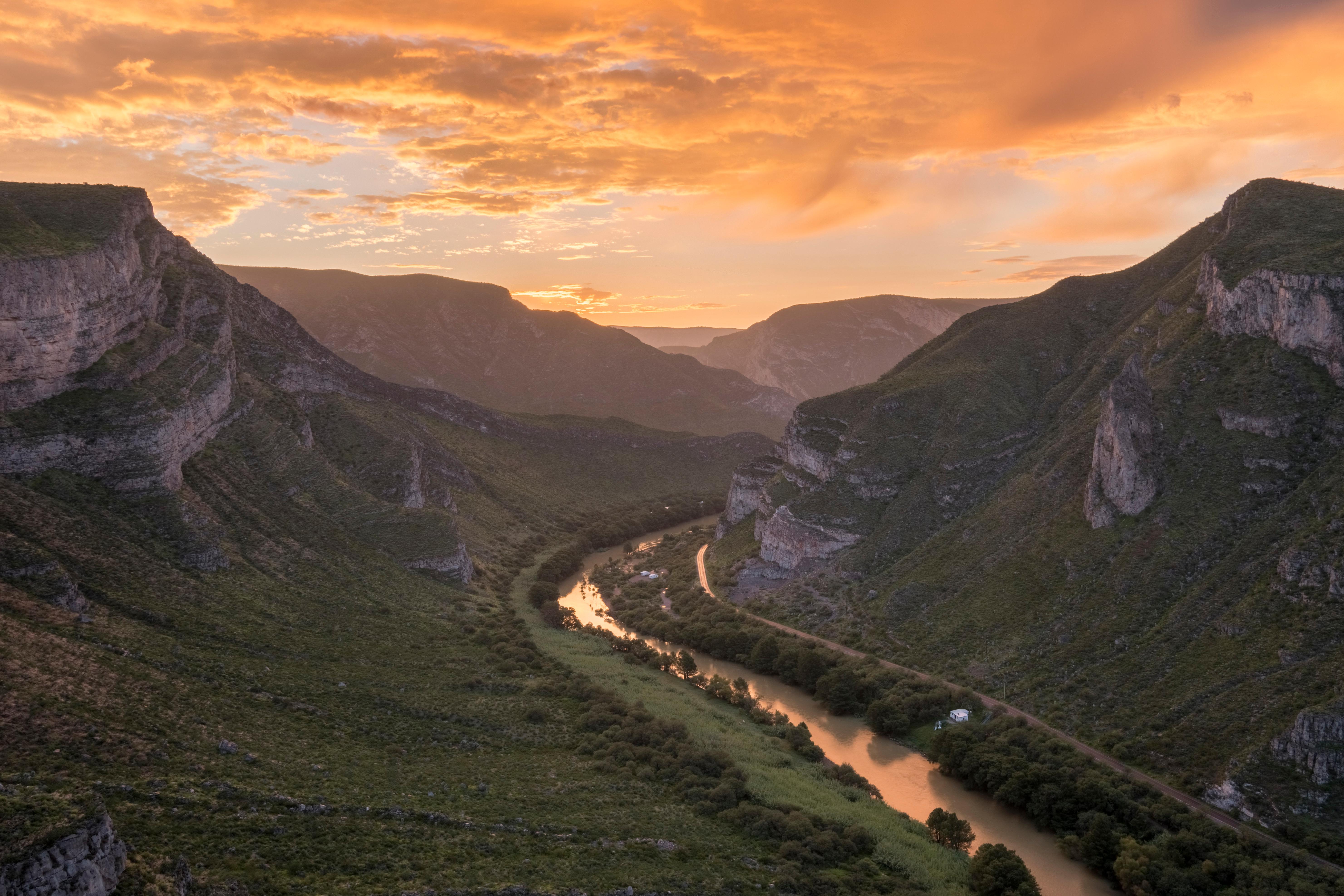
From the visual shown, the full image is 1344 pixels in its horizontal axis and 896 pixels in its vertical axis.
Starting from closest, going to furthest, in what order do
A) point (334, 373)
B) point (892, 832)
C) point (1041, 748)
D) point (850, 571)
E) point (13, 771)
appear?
point (13, 771) < point (892, 832) < point (1041, 748) < point (850, 571) < point (334, 373)

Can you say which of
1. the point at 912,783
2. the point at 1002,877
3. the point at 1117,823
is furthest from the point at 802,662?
the point at 1002,877

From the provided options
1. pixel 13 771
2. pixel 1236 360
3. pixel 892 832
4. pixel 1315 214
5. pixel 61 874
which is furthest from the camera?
pixel 1315 214

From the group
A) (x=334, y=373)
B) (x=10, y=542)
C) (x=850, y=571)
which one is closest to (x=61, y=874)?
(x=10, y=542)

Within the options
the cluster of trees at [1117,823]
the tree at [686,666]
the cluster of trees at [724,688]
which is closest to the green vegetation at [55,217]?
the cluster of trees at [724,688]

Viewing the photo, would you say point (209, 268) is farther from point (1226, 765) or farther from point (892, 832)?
point (1226, 765)

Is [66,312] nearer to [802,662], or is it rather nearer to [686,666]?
[686,666]

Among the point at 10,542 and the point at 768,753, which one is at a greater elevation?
the point at 10,542

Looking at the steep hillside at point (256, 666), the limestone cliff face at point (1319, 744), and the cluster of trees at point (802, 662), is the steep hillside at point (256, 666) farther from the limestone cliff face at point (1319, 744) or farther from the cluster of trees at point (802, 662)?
the limestone cliff face at point (1319, 744)

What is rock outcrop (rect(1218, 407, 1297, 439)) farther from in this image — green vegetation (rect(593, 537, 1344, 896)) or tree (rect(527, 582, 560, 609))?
tree (rect(527, 582, 560, 609))
